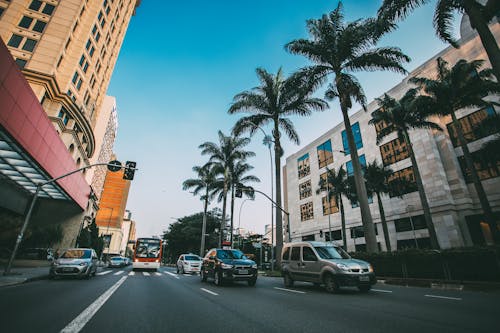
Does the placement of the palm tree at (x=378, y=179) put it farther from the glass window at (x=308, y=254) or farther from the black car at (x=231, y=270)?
the black car at (x=231, y=270)

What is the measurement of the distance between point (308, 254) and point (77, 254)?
12.3 metres

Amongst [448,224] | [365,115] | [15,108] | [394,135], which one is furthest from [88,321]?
[365,115]

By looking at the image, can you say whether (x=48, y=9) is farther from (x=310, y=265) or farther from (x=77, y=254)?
(x=310, y=265)

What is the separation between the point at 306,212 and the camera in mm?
45875

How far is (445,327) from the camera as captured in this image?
3934 millimetres

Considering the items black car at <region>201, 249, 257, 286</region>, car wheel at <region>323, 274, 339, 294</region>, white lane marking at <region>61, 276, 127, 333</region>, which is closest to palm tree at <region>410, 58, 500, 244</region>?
car wheel at <region>323, 274, 339, 294</region>

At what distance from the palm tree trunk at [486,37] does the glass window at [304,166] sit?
36.9m

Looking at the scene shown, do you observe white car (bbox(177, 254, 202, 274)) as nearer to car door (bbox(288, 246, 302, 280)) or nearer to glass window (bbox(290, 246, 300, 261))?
car door (bbox(288, 246, 302, 280))

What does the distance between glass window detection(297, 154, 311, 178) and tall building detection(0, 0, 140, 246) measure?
36048mm

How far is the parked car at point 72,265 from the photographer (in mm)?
11672

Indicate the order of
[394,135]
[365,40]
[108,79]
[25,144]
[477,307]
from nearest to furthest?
[477,307], [25,144], [365,40], [394,135], [108,79]

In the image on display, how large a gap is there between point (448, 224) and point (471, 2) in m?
21.5

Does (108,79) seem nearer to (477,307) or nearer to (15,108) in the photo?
(15,108)

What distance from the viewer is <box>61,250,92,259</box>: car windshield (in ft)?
41.7
